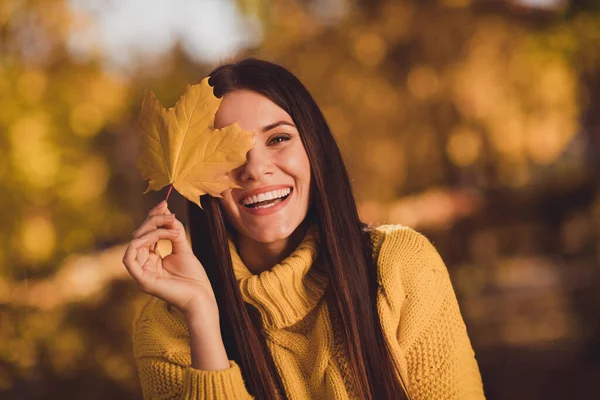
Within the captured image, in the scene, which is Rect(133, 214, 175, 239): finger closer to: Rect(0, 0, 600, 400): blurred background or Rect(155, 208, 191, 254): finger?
Rect(155, 208, 191, 254): finger

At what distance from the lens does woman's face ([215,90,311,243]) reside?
236 centimetres

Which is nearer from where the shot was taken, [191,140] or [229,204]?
[191,140]

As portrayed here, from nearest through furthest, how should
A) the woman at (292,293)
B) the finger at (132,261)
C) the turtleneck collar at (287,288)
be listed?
the finger at (132,261), the woman at (292,293), the turtleneck collar at (287,288)

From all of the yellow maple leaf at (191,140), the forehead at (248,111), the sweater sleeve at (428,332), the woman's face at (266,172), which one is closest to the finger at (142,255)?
the yellow maple leaf at (191,140)

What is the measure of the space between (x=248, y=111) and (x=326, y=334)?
0.78 metres

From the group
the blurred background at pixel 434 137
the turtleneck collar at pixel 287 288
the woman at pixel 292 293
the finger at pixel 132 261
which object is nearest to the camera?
the finger at pixel 132 261

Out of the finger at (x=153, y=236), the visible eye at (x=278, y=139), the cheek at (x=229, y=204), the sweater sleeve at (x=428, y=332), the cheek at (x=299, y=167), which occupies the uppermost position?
the visible eye at (x=278, y=139)

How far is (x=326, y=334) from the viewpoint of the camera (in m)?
2.45

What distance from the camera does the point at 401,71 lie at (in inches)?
389

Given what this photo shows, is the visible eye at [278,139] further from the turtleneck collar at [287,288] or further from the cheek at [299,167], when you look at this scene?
the turtleneck collar at [287,288]

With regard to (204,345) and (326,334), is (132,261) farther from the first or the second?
(326,334)

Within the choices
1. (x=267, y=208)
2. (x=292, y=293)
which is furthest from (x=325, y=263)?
(x=267, y=208)

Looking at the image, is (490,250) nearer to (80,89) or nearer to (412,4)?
(412,4)

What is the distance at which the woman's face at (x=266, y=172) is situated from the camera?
236 centimetres
